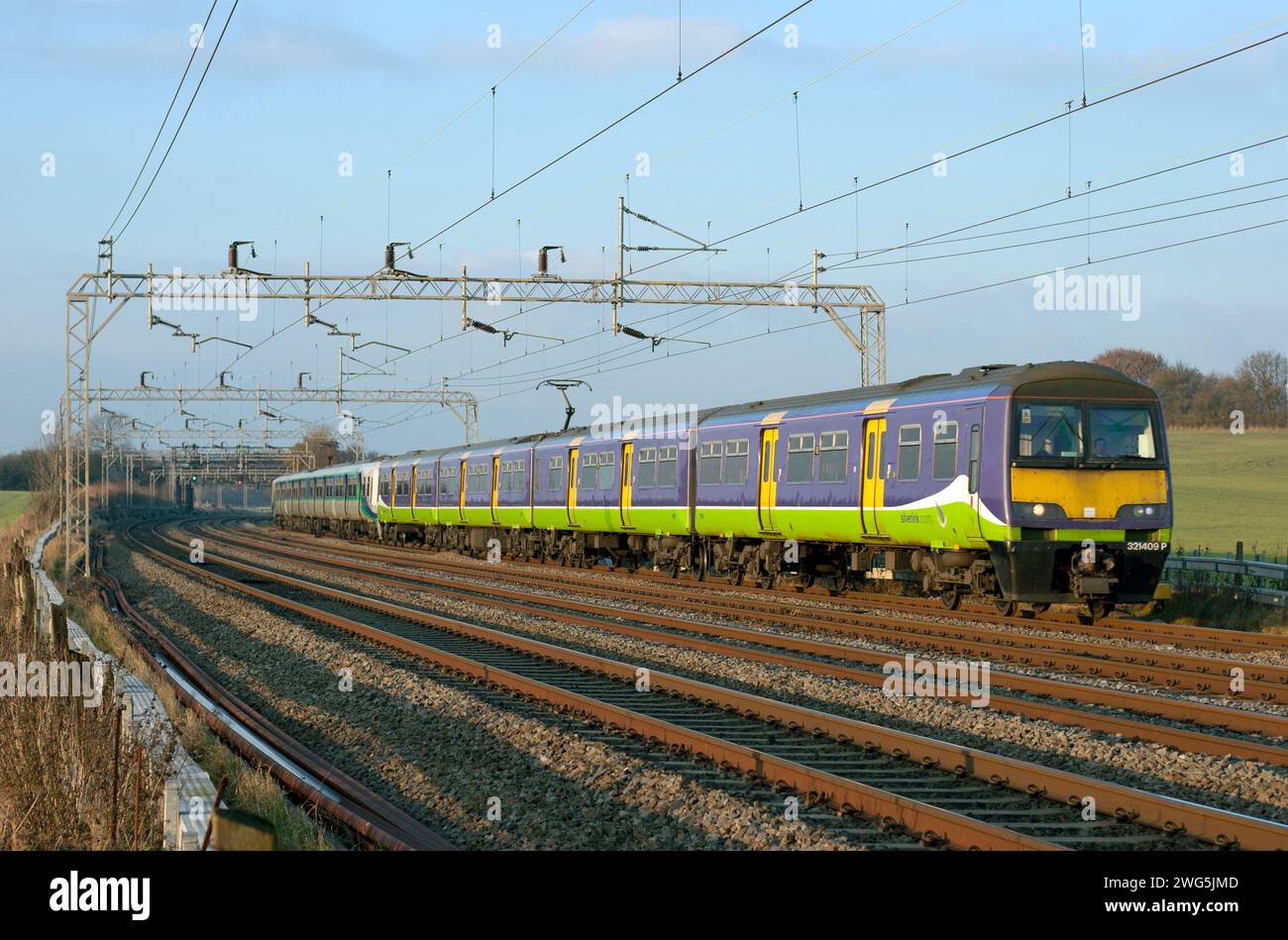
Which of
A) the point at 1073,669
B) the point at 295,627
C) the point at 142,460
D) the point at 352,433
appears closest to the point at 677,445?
the point at 295,627

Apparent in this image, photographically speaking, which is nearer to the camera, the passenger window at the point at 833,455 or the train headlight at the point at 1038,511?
the train headlight at the point at 1038,511

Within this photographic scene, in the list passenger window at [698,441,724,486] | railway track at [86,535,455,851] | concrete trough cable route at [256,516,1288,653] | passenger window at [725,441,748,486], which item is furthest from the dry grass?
passenger window at [698,441,724,486]

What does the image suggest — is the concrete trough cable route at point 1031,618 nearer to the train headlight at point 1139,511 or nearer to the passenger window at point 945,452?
the train headlight at point 1139,511

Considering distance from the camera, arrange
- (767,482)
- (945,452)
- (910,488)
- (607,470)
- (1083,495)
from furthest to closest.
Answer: (607,470) → (767,482) → (910,488) → (945,452) → (1083,495)

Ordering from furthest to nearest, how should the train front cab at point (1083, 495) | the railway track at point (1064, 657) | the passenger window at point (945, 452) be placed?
the passenger window at point (945, 452)
the train front cab at point (1083, 495)
the railway track at point (1064, 657)

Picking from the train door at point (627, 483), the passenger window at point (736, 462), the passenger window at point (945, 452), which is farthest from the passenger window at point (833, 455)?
the train door at point (627, 483)

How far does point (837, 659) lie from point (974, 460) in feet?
13.4

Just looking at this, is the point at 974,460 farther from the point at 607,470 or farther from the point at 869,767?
the point at 607,470

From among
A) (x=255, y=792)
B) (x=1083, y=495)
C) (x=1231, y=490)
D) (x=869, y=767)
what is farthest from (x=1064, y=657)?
(x=1231, y=490)

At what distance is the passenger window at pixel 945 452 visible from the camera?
18.6m

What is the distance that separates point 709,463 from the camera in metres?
26.0

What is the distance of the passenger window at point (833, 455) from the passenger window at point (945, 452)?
252cm
